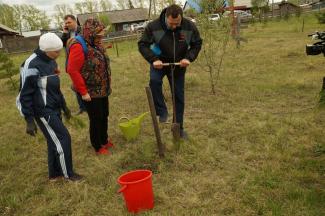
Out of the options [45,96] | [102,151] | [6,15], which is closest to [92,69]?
[45,96]

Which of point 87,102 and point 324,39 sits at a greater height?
point 324,39

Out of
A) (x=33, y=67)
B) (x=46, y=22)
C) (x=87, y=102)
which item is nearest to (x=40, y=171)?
(x=87, y=102)

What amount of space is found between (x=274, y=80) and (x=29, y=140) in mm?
5081

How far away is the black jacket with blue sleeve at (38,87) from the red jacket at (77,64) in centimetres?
28

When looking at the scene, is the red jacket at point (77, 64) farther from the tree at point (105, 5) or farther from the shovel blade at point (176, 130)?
the tree at point (105, 5)

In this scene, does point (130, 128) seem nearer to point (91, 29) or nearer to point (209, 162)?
point (209, 162)

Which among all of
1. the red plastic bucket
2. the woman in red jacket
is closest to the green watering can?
the woman in red jacket

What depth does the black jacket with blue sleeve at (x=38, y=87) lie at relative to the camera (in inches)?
126

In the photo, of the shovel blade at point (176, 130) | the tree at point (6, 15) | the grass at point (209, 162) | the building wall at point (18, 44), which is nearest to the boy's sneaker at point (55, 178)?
the grass at point (209, 162)

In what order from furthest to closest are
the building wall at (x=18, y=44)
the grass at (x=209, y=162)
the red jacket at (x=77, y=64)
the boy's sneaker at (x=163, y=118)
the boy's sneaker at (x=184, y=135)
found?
the building wall at (x=18, y=44) → the boy's sneaker at (x=163, y=118) → the boy's sneaker at (x=184, y=135) → the red jacket at (x=77, y=64) → the grass at (x=209, y=162)

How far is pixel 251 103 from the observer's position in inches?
241

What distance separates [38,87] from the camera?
329 centimetres

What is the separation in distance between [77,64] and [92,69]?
19cm

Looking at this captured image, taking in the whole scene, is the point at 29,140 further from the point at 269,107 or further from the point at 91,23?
the point at 269,107
